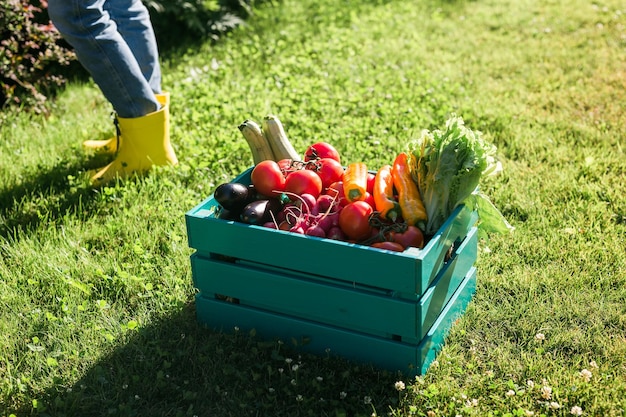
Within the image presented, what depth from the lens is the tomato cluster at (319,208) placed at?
3.10m

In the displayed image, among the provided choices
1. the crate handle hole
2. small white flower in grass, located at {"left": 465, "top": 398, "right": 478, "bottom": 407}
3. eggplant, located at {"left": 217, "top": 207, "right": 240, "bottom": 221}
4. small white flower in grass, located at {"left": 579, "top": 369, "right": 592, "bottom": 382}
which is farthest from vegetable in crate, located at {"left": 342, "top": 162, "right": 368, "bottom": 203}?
small white flower in grass, located at {"left": 579, "top": 369, "right": 592, "bottom": 382}

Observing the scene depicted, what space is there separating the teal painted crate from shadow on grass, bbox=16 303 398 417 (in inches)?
4.1

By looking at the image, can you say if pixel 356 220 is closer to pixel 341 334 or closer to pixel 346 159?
pixel 341 334

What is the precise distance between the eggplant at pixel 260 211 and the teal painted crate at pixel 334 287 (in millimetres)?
68

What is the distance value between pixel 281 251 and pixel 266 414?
0.61m

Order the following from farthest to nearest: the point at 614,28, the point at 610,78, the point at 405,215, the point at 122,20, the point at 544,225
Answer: the point at 614,28
the point at 610,78
the point at 122,20
the point at 544,225
the point at 405,215

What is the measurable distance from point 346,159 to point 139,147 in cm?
122

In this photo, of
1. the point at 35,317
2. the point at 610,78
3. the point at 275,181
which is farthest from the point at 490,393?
the point at 610,78

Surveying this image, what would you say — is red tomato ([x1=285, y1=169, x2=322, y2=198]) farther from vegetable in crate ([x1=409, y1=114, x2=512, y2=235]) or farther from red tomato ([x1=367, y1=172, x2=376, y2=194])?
vegetable in crate ([x1=409, y1=114, x2=512, y2=235])

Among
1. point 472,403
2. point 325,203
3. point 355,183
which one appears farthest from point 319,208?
point 472,403

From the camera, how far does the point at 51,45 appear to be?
5.56 m

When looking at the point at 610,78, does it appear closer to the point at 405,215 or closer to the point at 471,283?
the point at 471,283

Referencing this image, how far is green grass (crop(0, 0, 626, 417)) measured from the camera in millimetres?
3053

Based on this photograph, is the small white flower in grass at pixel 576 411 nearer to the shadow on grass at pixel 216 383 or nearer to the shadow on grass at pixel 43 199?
the shadow on grass at pixel 216 383
